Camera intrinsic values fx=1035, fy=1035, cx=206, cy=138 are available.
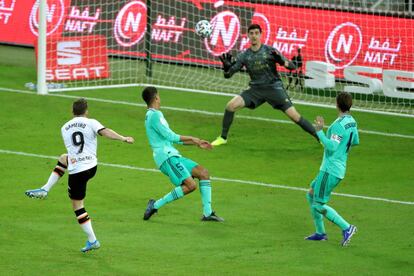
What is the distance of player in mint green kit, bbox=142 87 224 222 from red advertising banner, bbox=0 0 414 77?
36.6ft

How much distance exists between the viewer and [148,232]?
47.5 ft

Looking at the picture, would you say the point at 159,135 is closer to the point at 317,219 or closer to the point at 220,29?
the point at 317,219

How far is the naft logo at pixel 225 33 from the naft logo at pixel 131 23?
208 centimetres

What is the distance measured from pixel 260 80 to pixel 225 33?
701 cm

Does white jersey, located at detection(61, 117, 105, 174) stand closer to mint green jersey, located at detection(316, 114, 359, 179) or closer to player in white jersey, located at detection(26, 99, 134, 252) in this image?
player in white jersey, located at detection(26, 99, 134, 252)

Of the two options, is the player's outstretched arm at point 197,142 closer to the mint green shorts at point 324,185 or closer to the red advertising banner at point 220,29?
the mint green shorts at point 324,185

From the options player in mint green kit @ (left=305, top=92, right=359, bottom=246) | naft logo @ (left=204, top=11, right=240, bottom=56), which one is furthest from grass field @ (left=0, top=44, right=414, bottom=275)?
naft logo @ (left=204, top=11, right=240, bottom=56)

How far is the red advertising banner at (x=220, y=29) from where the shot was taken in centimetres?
2558

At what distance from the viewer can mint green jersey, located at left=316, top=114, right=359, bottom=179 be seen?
13602mm

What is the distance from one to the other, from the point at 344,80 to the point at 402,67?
1479 millimetres

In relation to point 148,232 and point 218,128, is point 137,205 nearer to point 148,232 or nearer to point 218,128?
point 148,232

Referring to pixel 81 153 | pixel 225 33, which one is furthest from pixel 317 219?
pixel 225 33

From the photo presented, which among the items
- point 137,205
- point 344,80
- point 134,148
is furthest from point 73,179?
point 344,80

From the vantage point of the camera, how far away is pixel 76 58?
1022 inches
